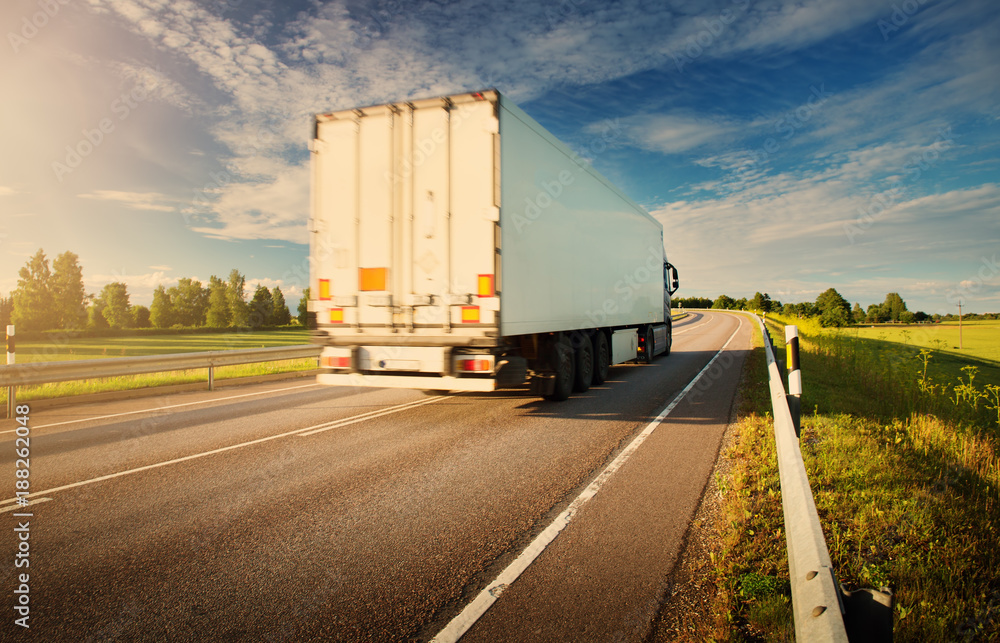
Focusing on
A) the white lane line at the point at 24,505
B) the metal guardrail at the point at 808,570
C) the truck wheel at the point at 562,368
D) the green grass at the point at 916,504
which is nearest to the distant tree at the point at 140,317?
the truck wheel at the point at 562,368

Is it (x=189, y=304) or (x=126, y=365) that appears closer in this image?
(x=126, y=365)

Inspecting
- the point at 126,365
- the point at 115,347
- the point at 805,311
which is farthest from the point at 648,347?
the point at 115,347

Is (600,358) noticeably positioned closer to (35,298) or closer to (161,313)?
(35,298)

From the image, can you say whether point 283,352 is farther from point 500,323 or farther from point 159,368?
point 500,323

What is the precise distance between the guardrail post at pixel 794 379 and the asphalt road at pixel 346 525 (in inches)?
40.5

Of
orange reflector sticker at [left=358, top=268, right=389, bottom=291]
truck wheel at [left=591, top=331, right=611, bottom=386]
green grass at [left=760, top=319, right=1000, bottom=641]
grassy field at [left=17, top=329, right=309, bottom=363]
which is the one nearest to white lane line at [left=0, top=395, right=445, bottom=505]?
orange reflector sticker at [left=358, top=268, right=389, bottom=291]

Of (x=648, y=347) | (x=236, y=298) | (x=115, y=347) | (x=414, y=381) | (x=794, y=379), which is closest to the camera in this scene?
(x=794, y=379)

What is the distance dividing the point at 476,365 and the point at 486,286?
1.06 m

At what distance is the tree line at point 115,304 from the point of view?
5925cm

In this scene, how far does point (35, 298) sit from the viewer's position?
59.5 meters

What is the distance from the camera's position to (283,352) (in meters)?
12.5

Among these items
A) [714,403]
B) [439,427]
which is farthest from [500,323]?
[714,403]

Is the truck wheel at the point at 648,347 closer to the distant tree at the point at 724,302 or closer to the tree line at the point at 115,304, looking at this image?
the tree line at the point at 115,304

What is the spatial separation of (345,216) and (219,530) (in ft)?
15.3
